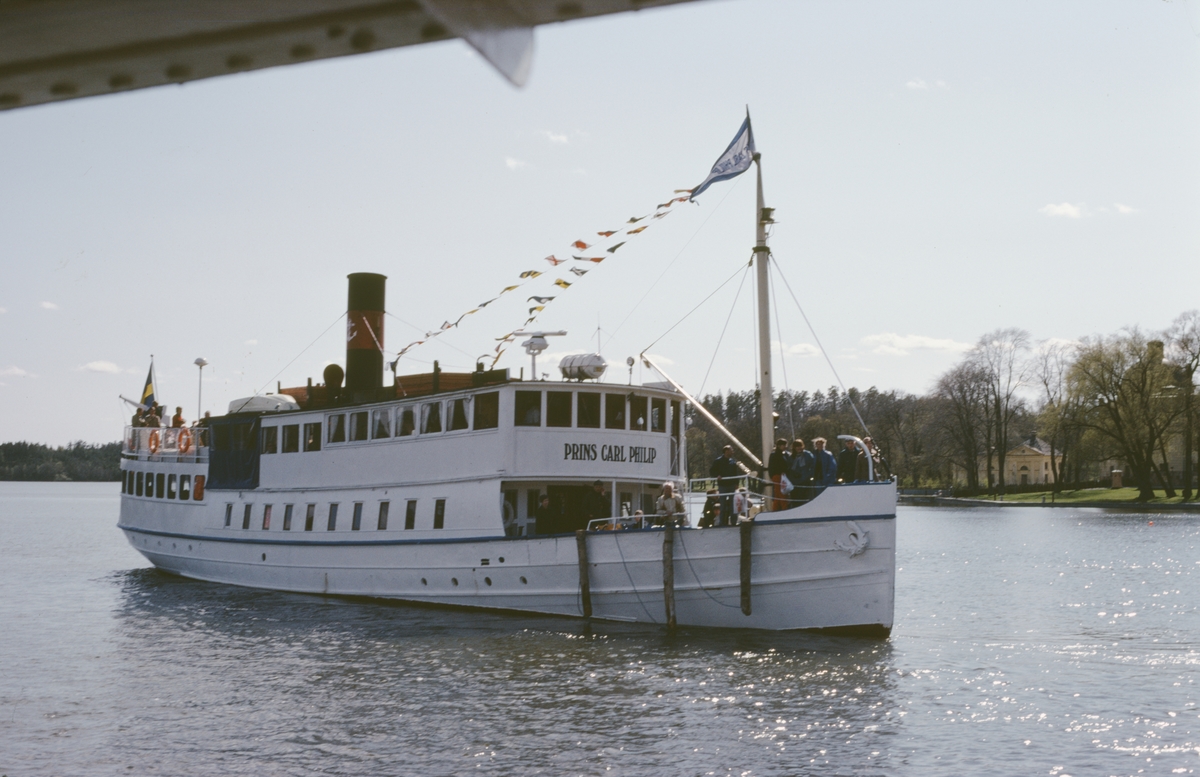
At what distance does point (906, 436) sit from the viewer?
11112 cm

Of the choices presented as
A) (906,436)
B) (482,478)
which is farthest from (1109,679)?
(906,436)

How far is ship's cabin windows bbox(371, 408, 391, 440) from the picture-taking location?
24781 millimetres

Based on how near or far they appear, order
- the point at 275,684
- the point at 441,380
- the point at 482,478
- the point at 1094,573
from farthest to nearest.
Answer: the point at 1094,573 → the point at 441,380 → the point at 482,478 → the point at 275,684

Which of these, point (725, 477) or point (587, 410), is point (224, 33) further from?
point (587, 410)

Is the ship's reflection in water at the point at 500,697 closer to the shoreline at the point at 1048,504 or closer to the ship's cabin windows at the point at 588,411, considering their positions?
the ship's cabin windows at the point at 588,411

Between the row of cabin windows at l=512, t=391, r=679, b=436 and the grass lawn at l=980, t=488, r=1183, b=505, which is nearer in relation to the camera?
the row of cabin windows at l=512, t=391, r=679, b=436

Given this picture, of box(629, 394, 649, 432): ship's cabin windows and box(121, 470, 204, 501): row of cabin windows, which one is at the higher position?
box(629, 394, 649, 432): ship's cabin windows

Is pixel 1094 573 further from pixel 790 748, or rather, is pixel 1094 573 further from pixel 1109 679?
pixel 790 748

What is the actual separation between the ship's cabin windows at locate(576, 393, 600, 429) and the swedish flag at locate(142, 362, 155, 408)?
71.4 feet

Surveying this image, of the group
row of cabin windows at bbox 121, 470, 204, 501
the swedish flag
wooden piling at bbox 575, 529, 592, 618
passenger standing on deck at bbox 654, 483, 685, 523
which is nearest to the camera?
passenger standing on deck at bbox 654, 483, 685, 523

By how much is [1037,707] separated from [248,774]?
35.6 feet

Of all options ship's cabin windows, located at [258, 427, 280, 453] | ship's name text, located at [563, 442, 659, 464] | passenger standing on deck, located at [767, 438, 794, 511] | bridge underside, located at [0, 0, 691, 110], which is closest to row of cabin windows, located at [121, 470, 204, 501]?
ship's cabin windows, located at [258, 427, 280, 453]

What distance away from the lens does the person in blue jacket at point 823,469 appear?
62.5 ft

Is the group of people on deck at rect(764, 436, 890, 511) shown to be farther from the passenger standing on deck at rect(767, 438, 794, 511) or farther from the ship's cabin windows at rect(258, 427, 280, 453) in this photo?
the ship's cabin windows at rect(258, 427, 280, 453)
